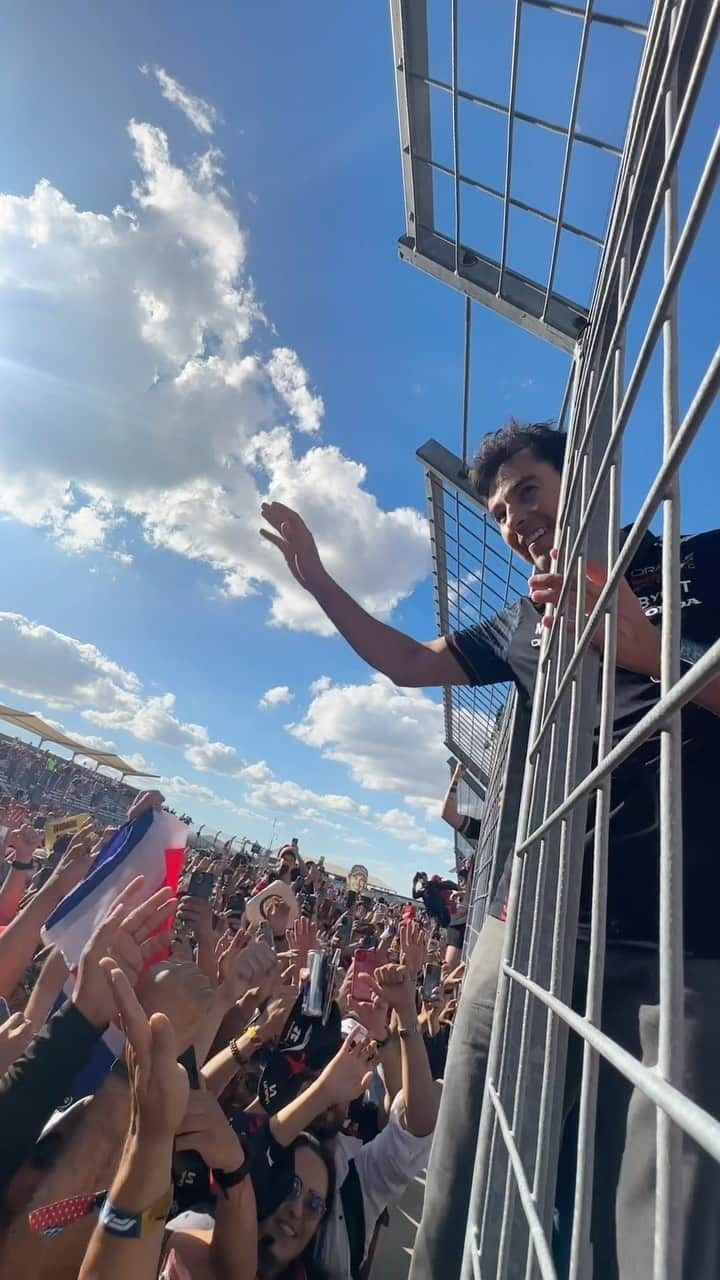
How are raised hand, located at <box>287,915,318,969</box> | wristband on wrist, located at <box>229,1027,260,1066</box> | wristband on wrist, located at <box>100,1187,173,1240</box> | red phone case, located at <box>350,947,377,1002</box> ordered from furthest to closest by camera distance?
raised hand, located at <box>287,915,318,969</box>
red phone case, located at <box>350,947,377,1002</box>
wristband on wrist, located at <box>229,1027,260,1066</box>
wristband on wrist, located at <box>100,1187,173,1240</box>

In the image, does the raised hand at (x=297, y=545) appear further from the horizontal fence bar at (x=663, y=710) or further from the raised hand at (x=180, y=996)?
the horizontal fence bar at (x=663, y=710)

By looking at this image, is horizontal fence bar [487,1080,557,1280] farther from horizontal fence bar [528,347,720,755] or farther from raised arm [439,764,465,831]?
raised arm [439,764,465,831]

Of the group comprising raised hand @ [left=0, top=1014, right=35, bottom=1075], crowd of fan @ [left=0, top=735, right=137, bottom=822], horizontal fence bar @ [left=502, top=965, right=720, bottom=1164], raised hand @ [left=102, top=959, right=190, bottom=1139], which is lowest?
raised hand @ [left=0, top=1014, right=35, bottom=1075]

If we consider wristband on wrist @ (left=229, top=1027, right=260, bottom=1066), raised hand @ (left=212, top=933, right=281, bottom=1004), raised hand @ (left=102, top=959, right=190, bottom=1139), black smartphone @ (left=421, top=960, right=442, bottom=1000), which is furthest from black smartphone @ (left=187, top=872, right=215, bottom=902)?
raised hand @ (left=102, top=959, right=190, bottom=1139)

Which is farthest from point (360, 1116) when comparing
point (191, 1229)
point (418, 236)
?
point (418, 236)

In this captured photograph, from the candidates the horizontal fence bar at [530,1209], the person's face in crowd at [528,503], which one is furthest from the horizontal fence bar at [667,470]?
the person's face in crowd at [528,503]

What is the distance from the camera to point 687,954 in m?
1.00

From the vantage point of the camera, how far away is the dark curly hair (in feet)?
5.86

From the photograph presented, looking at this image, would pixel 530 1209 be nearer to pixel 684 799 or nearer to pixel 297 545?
pixel 684 799

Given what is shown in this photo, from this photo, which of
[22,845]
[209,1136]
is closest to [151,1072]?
[209,1136]

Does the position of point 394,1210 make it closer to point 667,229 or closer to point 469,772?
point 469,772

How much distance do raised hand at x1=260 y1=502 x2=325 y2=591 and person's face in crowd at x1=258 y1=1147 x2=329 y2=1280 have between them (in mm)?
2188

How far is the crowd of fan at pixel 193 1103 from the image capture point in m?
1.50

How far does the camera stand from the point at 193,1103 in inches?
73.5
